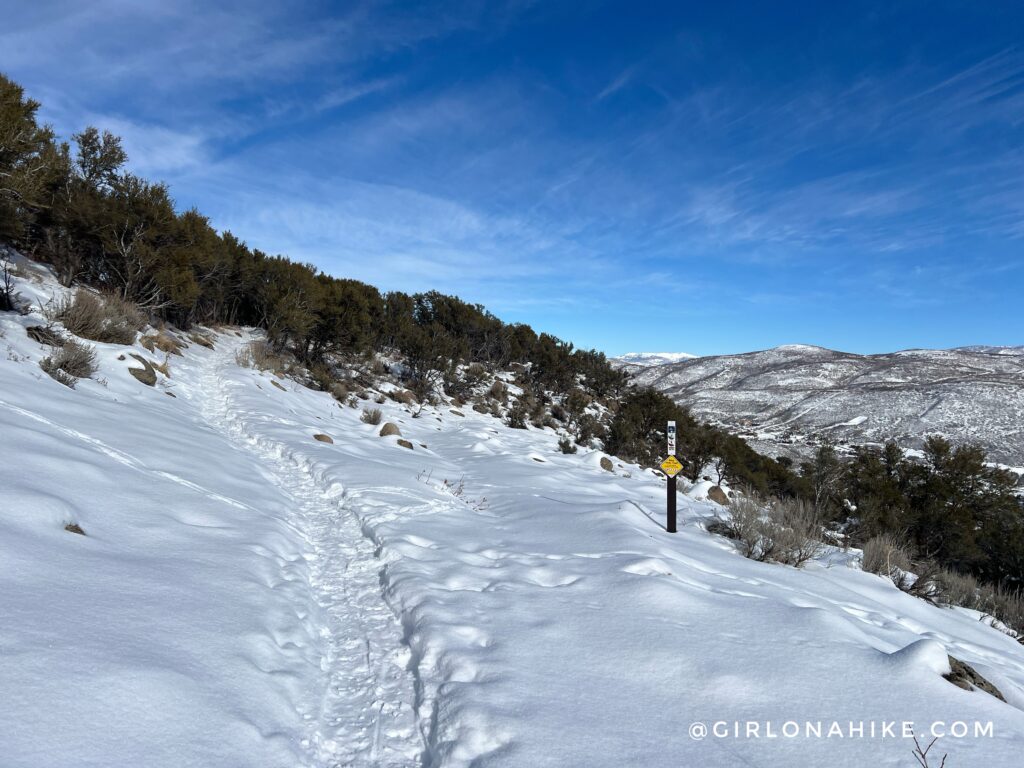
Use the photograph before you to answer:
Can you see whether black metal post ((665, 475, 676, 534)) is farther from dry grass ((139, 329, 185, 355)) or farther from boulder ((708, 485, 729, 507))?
dry grass ((139, 329, 185, 355))

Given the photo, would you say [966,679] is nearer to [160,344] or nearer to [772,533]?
[772,533]

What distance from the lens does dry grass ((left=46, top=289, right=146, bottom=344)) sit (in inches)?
355

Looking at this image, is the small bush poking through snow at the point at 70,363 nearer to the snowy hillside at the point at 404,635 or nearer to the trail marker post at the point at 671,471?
the snowy hillside at the point at 404,635

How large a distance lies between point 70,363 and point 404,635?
23.6ft

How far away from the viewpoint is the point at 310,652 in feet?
8.79

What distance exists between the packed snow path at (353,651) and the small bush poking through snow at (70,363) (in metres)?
3.60

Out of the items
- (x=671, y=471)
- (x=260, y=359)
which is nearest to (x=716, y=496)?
(x=671, y=471)

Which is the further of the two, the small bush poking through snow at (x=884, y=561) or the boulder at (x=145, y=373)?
the boulder at (x=145, y=373)

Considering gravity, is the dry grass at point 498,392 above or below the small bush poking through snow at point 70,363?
above

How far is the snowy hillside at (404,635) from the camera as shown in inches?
74.5

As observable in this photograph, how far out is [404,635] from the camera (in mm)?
2943

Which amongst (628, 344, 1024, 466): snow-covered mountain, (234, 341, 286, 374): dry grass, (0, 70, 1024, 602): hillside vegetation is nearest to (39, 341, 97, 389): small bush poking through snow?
(0, 70, 1024, 602): hillside vegetation

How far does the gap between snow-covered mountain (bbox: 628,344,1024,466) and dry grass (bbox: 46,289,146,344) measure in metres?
30.3

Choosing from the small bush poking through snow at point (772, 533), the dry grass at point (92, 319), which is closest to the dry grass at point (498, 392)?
the dry grass at point (92, 319)
